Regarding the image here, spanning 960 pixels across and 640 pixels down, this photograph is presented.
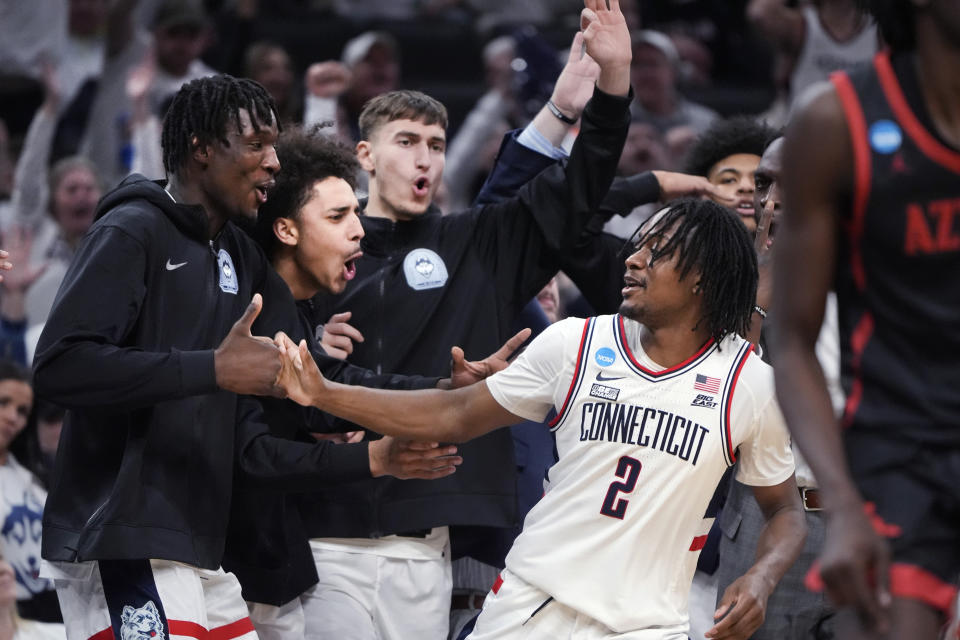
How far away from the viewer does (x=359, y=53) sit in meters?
8.90

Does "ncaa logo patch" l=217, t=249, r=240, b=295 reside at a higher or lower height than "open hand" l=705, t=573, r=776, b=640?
higher

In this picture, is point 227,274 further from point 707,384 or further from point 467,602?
point 467,602

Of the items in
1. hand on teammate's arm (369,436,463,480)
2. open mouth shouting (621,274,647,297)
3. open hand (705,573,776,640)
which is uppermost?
open mouth shouting (621,274,647,297)

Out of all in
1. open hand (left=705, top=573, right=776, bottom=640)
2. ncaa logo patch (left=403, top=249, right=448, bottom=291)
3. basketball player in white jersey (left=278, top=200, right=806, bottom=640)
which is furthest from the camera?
ncaa logo patch (left=403, top=249, right=448, bottom=291)

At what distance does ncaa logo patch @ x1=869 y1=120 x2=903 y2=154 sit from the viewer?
232 centimetres

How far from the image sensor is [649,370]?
12.3ft

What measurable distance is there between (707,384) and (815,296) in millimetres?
1382

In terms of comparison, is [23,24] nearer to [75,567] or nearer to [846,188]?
[75,567]

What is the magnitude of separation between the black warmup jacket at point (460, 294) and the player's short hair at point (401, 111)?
0.35 meters

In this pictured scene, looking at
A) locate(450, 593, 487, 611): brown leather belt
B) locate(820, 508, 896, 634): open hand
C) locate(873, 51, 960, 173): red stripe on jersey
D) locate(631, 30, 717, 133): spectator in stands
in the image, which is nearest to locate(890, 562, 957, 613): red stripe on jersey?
locate(820, 508, 896, 634): open hand

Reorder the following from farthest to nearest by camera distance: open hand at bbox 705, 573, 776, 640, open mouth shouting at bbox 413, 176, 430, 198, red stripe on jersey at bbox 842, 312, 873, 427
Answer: open mouth shouting at bbox 413, 176, 430, 198 → open hand at bbox 705, 573, 776, 640 → red stripe on jersey at bbox 842, 312, 873, 427

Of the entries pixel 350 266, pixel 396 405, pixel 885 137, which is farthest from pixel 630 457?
pixel 885 137

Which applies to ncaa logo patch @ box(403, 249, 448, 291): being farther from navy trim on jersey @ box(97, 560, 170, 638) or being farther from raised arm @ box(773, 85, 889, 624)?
raised arm @ box(773, 85, 889, 624)

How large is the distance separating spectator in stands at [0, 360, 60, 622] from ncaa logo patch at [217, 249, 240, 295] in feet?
7.49
